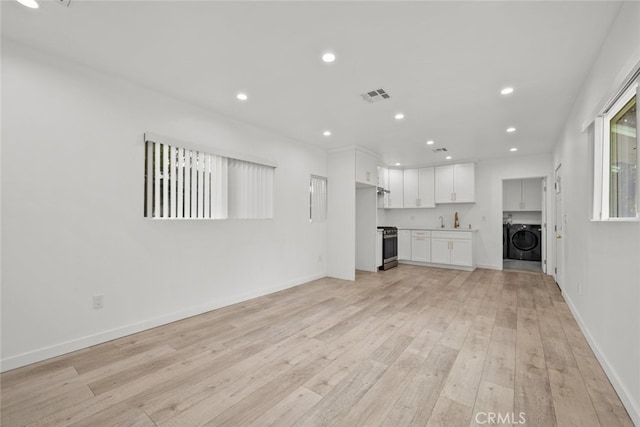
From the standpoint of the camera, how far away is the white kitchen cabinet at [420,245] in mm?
6543

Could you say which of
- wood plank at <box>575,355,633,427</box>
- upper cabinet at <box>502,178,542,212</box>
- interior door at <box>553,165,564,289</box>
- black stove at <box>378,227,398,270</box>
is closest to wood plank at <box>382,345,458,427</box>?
wood plank at <box>575,355,633,427</box>

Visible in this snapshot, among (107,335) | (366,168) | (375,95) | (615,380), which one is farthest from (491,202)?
(107,335)

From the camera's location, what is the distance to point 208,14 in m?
1.85

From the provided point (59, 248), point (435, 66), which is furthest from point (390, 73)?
point (59, 248)

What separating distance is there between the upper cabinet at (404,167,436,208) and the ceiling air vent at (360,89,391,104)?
168 inches

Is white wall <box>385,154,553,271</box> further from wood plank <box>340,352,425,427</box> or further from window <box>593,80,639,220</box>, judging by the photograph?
wood plank <box>340,352,425,427</box>

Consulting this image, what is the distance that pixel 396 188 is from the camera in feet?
24.0

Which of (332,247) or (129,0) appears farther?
(332,247)

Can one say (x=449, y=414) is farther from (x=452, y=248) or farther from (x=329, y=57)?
(x=452, y=248)

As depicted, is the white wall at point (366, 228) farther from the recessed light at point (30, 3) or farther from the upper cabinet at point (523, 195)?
the recessed light at point (30, 3)

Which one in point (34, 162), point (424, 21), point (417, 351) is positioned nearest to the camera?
point (424, 21)

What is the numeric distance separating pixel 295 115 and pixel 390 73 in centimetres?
146

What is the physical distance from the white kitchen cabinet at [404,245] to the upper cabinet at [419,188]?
75 cm

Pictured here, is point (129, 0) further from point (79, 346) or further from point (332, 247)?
point (332, 247)
